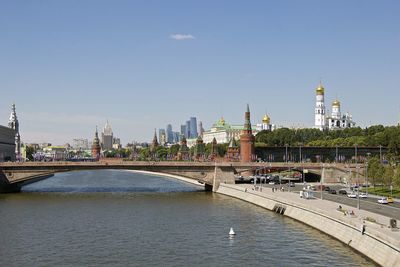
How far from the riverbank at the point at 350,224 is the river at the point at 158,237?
931mm

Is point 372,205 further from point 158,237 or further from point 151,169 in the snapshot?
point 151,169

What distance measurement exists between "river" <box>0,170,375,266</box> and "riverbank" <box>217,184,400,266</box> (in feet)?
3.05

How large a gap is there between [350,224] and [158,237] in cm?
1761

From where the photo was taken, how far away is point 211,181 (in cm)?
11300

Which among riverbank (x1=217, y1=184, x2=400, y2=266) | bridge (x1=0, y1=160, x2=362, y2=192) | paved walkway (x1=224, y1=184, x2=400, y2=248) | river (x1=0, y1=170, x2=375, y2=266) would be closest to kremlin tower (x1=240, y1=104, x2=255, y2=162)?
bridge (x1=0, y1=160, x2=362, y2=192)

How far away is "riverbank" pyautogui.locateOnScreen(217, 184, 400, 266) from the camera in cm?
4153

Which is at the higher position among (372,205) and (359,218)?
(359,218)

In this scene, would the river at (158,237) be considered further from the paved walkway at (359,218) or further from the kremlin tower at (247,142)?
the kremlin tower at (247,142)

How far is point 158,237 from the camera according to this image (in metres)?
56.2

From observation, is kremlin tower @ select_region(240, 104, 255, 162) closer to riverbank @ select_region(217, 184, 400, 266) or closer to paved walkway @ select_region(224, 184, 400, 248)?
riverbank @ select_region(217, 184, 400, 266)

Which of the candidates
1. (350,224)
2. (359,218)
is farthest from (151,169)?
(350,224)

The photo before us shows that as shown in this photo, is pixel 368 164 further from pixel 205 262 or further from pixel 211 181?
pixel 205 262

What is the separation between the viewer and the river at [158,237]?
4603 cm

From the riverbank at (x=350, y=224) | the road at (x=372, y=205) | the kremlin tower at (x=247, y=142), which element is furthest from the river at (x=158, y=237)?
the kremlin tower at (x=247, y=142)
